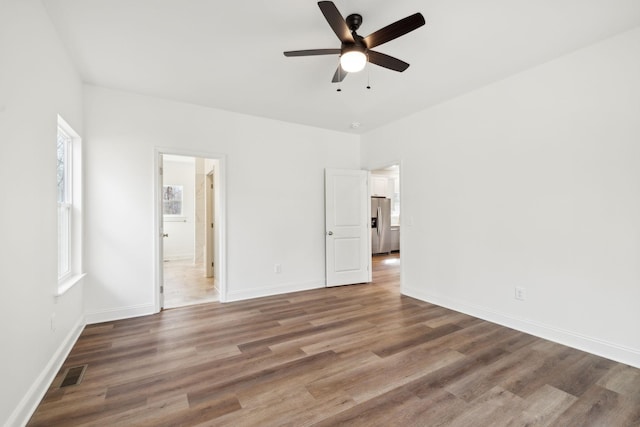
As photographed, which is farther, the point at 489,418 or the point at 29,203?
the point at 29,203

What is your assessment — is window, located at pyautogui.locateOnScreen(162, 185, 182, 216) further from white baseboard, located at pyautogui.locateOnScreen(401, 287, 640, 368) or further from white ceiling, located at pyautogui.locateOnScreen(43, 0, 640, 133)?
white baseboard, located at pyautogui.locateOnScreen(401, 287, 640, 368)

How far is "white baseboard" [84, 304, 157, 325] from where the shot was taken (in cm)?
335

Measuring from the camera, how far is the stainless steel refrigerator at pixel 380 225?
8305mm

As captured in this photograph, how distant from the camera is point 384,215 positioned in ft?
28.0

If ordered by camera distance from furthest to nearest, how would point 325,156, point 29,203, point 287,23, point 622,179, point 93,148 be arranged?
point 325,156, point 93,148, point 622,179, point 287,23, point 29,203

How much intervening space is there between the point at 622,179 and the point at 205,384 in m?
3.78

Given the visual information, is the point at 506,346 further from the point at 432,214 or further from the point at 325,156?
the point at 325,156

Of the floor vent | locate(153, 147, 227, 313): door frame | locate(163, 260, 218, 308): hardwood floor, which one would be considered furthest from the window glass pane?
locate(163, 260, 218, 308): hardwood floor

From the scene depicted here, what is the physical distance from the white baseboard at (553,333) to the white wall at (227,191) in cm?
224

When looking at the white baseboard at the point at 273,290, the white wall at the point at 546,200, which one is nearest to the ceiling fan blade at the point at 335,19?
the white wall at the point at 546,200

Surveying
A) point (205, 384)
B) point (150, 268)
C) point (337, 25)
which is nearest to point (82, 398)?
point (205, 384)

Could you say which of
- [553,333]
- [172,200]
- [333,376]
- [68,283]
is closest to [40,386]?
[68,283]

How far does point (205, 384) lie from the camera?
7.04 ft

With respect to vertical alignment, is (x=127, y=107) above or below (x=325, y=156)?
above
